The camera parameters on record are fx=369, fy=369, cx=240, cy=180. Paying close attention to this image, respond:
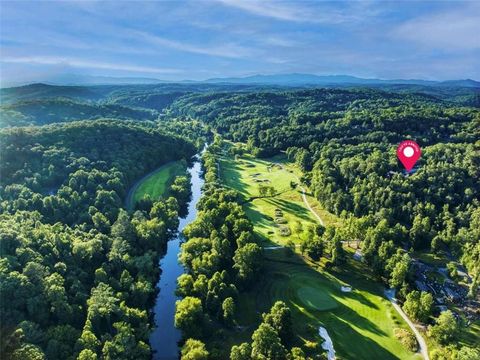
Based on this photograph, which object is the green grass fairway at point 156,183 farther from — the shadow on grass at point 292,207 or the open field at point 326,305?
the open field at point 326,305

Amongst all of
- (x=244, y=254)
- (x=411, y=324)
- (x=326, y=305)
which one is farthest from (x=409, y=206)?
(x=244, y=254)

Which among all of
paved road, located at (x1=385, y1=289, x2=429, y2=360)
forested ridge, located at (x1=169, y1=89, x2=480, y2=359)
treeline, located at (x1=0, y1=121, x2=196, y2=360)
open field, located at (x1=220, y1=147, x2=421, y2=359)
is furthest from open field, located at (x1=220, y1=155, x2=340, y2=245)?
paved road, located at (x1=385, y1=289, x2=429, y2=360)

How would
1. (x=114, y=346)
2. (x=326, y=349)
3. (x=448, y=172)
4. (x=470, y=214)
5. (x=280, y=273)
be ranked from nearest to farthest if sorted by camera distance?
1. (x=114, y=346)
2. (x=326, y=349)
3. (x=280, y=273)
4. (x=470, y=214)
5. (x=448, y=172)

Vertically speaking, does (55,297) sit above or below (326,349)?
above

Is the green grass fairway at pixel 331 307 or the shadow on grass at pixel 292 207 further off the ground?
the shadow on grass at pixel 292 207

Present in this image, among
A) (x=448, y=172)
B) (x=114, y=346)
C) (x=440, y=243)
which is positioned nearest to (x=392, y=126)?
(x=448, y=172)

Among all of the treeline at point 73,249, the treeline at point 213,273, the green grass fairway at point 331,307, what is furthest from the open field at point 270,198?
the treeline at point 73,249

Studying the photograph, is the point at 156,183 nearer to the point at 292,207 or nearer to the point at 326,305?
the point at 292,207

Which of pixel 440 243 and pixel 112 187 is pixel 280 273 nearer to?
pixel 440 243
